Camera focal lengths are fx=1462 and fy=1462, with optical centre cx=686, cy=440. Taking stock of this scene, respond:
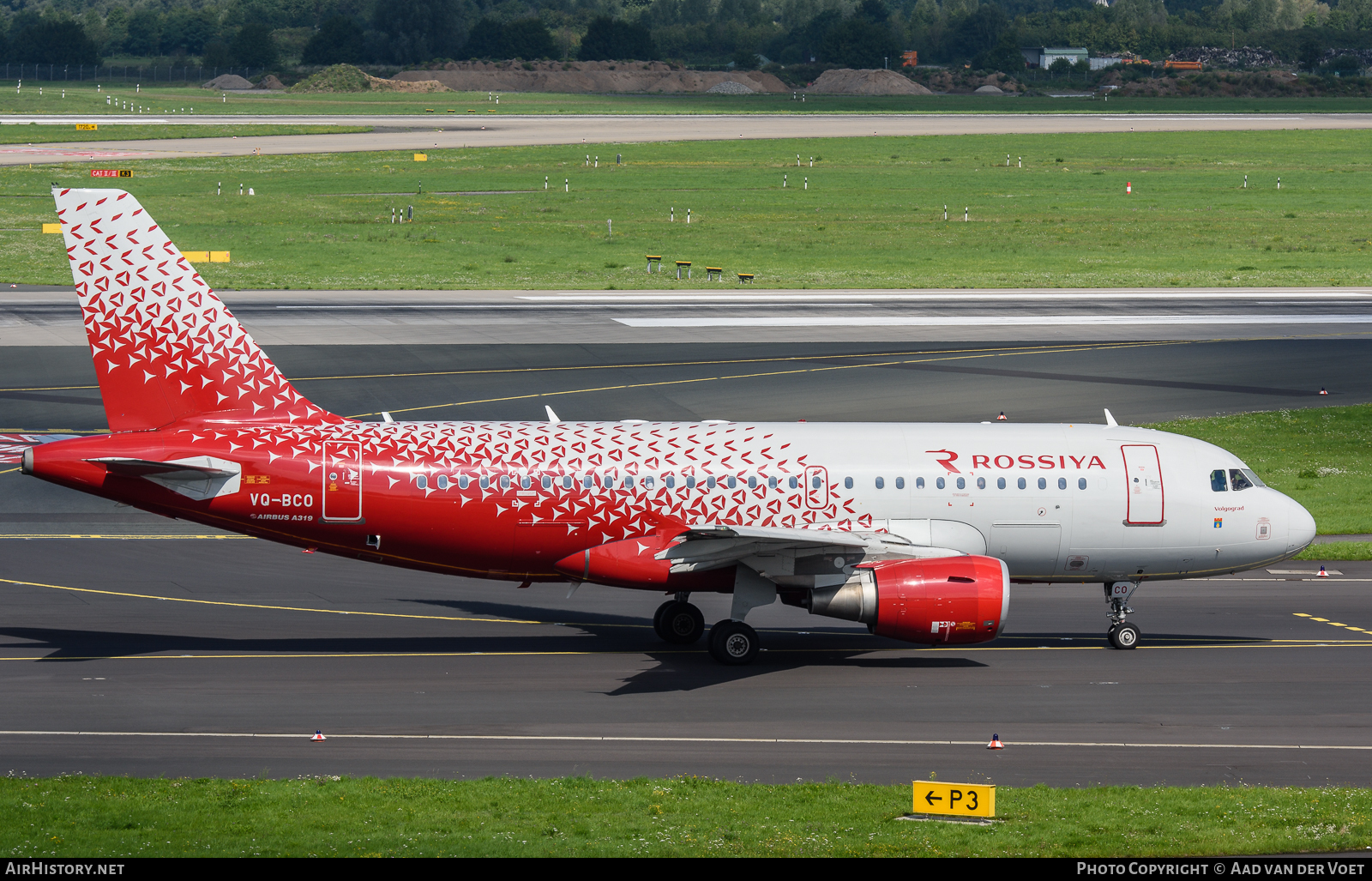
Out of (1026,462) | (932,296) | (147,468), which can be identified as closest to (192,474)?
(147,468)

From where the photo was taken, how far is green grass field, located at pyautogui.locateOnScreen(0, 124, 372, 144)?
15238 centimetres

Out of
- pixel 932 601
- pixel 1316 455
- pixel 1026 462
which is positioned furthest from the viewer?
pixel 1316 455

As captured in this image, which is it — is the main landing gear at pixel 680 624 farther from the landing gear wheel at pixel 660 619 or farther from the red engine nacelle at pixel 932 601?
the red engine nacelle at pixel 932 601

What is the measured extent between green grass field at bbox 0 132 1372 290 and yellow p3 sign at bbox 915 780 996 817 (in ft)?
221

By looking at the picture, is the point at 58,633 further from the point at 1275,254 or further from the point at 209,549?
the point at 1275,254

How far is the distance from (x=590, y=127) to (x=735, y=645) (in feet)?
513

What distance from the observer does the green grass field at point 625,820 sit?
1934 cm

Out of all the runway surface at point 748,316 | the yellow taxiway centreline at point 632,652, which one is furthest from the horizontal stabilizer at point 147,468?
the runway surface at point 748,316

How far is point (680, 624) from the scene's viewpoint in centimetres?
3173

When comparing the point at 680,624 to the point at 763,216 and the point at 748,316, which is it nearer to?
the point at 748,316

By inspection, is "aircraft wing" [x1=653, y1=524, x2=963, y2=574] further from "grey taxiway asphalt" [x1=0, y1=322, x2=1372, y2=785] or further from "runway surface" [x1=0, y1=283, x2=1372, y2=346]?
"runway surface" [x1=0, y1=283, x2=1372, y2=346]

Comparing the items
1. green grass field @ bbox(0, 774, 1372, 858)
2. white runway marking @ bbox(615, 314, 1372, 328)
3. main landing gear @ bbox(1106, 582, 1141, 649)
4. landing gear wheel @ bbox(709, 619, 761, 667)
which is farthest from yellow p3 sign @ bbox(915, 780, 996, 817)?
white runway marking @ bbox(615, 314, 1372, 328)
